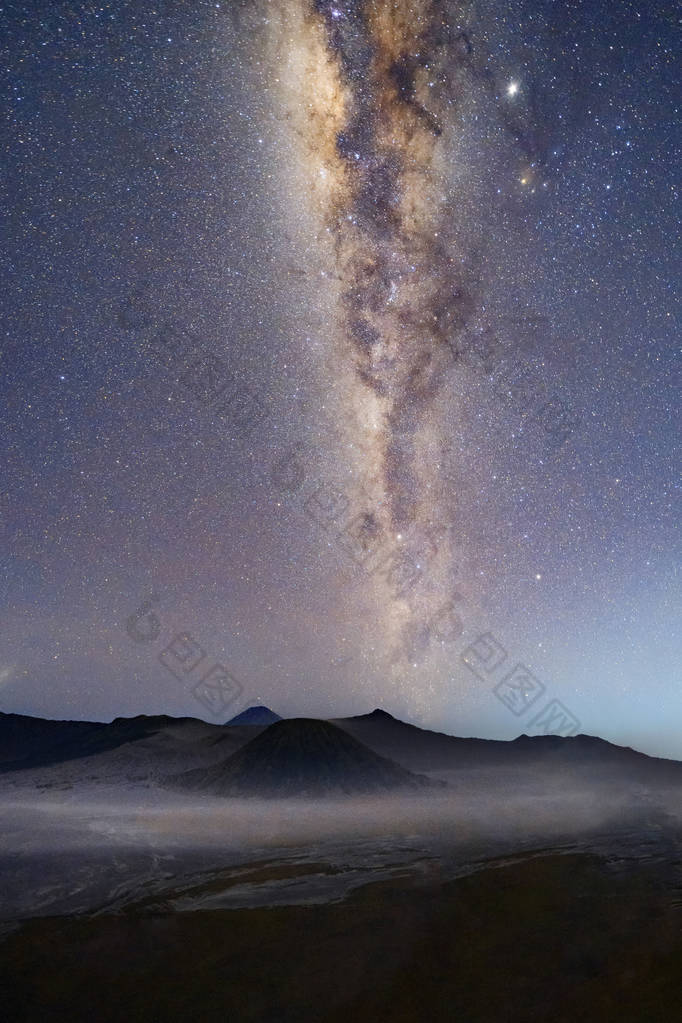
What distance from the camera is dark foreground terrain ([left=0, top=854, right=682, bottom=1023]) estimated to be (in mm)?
14742

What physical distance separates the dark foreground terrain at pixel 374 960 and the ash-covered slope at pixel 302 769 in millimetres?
52123

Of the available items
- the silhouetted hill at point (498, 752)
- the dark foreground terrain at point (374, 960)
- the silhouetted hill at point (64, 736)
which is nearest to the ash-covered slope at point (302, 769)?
the silhouetted hill at point (498, 752)

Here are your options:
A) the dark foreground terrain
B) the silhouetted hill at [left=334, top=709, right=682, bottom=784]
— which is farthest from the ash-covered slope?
the dark foreground terrain

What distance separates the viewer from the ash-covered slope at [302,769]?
7431 centimetres

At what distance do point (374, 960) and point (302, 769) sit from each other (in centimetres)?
6256

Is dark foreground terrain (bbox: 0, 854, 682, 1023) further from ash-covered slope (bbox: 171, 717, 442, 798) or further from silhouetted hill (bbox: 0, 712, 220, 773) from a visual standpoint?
silhouetted hill (bbox: 0, 712, 220, 773)

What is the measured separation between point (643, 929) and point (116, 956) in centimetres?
1387

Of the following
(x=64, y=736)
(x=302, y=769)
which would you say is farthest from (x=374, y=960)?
(x=64, y=736)

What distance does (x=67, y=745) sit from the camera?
133250mm

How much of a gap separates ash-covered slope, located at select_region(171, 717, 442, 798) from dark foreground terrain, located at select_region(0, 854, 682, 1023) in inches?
2052

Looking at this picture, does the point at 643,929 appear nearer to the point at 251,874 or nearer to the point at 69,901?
the point at 251,874

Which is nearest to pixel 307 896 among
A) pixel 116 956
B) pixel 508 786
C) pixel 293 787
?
pixel 116 956

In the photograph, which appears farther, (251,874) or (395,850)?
(395,850)

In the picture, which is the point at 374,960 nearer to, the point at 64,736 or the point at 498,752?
the point at 498,752
